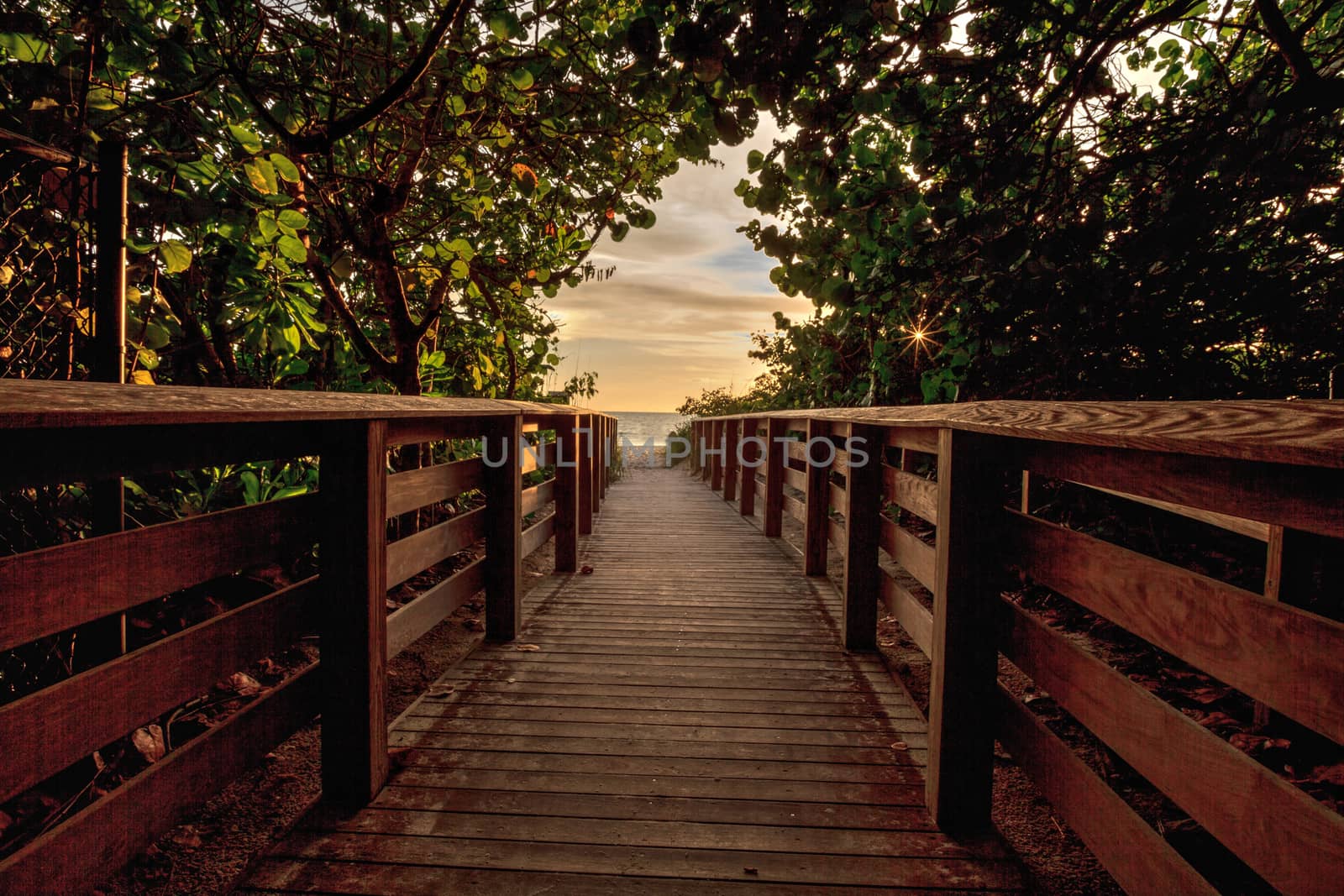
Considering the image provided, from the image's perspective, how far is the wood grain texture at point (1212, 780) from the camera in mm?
813

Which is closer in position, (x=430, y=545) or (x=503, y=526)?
(x=430, y=545)

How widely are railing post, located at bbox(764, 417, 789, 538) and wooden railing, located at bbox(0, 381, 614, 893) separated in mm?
3522

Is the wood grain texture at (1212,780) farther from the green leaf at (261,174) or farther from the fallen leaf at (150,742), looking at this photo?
the fallen leaf at (150,742)

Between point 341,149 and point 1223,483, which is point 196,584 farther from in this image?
point 341,149

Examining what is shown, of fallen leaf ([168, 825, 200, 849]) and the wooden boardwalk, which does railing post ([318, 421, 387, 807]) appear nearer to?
the wooden boardwalk

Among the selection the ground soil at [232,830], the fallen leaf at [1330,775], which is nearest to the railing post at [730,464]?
the ground soil at [232,830]

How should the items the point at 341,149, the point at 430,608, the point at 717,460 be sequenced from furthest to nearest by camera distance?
the point at 717,460 → the point at 341,149 → the point at 430,608

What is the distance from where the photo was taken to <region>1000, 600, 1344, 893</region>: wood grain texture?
81 cm

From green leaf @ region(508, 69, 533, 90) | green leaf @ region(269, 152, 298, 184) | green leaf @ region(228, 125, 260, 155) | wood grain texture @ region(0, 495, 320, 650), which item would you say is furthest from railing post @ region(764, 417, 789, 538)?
wood grain texture @ region(0, 495, 320, 650)

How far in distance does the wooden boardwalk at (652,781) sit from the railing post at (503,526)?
0.57ft

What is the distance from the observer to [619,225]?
372 centimetres

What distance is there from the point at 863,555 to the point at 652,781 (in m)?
1.56

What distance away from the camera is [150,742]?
81.4 inches

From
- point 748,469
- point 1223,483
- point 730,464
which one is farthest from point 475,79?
point 730,464
